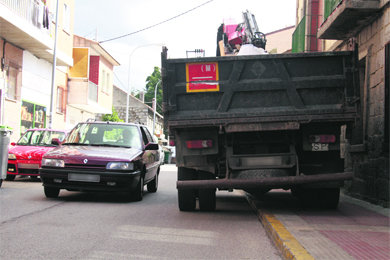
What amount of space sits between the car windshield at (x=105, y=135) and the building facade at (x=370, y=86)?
4.68 m

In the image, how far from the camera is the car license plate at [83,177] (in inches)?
339

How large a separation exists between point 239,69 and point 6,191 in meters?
6.00

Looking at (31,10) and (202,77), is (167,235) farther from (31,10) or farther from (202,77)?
(31,10)

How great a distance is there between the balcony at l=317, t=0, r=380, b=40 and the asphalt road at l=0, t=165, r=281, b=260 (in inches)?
175

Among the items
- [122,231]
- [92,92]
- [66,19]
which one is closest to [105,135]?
[122,231]

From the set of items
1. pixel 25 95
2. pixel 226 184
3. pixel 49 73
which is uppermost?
pixel 49 73

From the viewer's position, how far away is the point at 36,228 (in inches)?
232

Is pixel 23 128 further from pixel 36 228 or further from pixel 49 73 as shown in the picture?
pixel 36 228

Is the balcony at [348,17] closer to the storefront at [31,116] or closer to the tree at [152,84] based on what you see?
the storefront at [31,116]

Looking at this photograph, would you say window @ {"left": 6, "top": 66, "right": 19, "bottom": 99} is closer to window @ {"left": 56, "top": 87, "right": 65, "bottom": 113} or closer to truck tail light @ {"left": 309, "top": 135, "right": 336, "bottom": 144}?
window @ {"left": 56, "top": 87, "right": 65, "bottom": 113}

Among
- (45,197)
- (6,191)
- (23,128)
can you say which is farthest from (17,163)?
(23,128)

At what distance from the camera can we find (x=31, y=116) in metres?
22.6

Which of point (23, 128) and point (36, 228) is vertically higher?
point (23, 128)

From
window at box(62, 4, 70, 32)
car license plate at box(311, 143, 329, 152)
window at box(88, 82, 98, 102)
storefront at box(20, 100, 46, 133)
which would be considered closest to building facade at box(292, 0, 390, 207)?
car license plate at box(311, 143, 329, 152)
